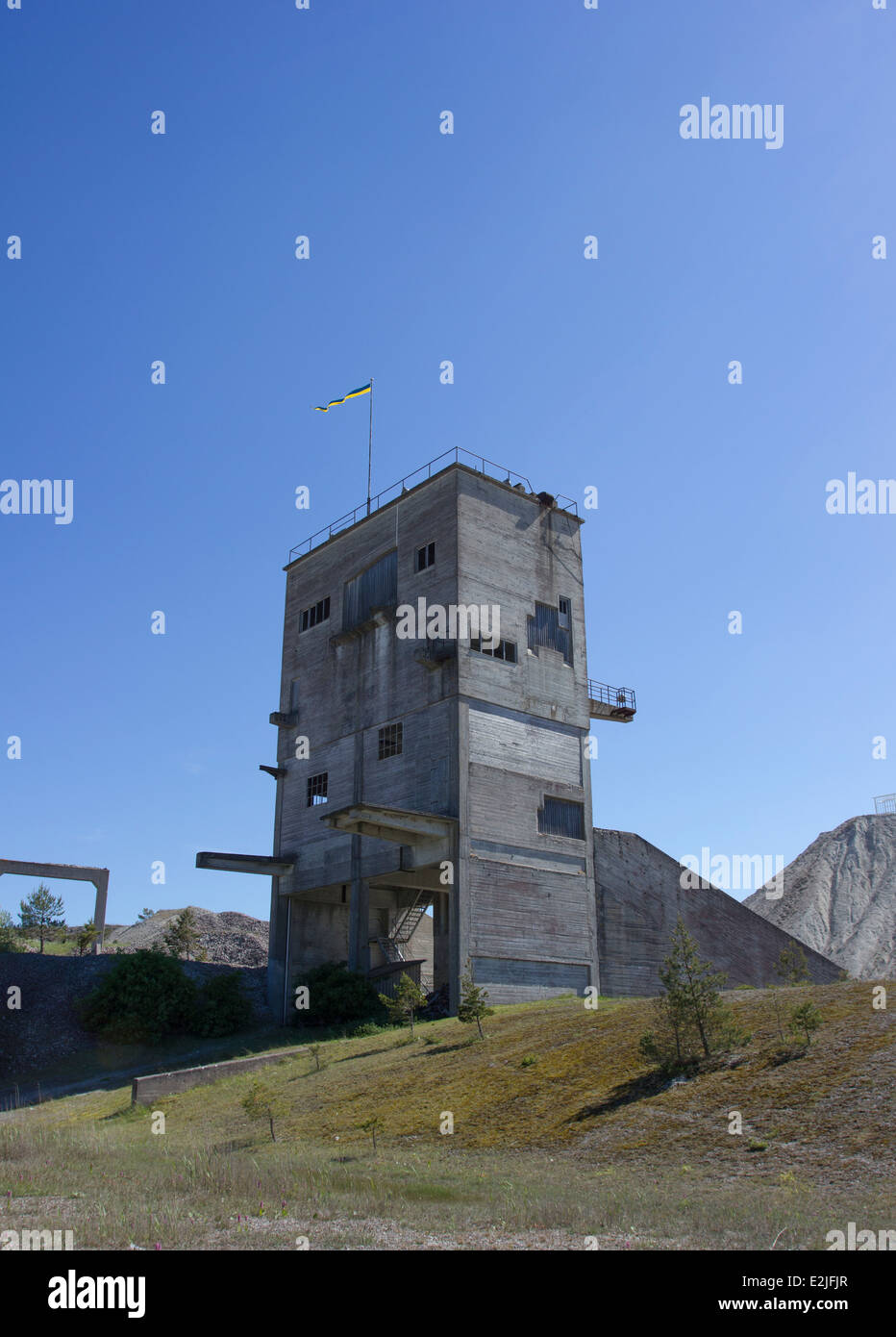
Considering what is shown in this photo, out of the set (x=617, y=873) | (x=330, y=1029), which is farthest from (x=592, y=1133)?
(x=617, y=873)

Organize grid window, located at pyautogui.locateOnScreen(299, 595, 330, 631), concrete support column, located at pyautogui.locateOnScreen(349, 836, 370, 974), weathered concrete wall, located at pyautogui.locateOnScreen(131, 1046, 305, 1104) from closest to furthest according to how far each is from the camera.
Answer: weathered concrete wall, located at pyautogui.locateOnScreen(131, 1046, 305, 1104) < concrete support column, located at pyautogui.locateOnScreen(349, 836, 370, 974) < grid window, located at pyautogui.locateOnScreen(299, 595, 330, 631)

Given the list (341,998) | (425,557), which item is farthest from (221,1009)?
(425,557)

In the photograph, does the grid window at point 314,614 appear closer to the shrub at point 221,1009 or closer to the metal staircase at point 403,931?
the metal staircase at point 403,931

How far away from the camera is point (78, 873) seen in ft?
168

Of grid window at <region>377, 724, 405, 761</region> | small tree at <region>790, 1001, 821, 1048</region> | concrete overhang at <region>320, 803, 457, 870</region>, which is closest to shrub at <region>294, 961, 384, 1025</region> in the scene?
concrete overhang at <region>320, 803, 457, 870</region>

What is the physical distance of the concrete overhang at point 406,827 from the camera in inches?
1374

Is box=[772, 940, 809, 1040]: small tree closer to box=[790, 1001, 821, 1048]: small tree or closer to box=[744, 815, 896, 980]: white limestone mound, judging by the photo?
box=[790, 1001, 821, 1048]: small tree

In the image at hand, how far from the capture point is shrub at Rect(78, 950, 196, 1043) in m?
37.6

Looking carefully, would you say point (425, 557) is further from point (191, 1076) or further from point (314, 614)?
point (191, 1076)

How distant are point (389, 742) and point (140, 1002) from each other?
45.6ft

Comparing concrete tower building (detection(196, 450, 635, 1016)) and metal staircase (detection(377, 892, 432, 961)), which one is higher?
concrete tower building (detection(196, 450, 635, 1016))

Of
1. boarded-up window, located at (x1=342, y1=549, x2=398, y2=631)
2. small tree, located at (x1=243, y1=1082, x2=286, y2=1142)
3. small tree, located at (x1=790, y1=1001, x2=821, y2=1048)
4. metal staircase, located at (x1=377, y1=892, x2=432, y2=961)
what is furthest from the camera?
boarded-up window, located at (x1=342, y1=549, x2=398, y2=631)

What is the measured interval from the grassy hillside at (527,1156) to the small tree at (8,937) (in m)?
32.8

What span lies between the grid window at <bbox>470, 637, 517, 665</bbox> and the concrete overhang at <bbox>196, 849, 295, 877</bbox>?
13533 millimetres
